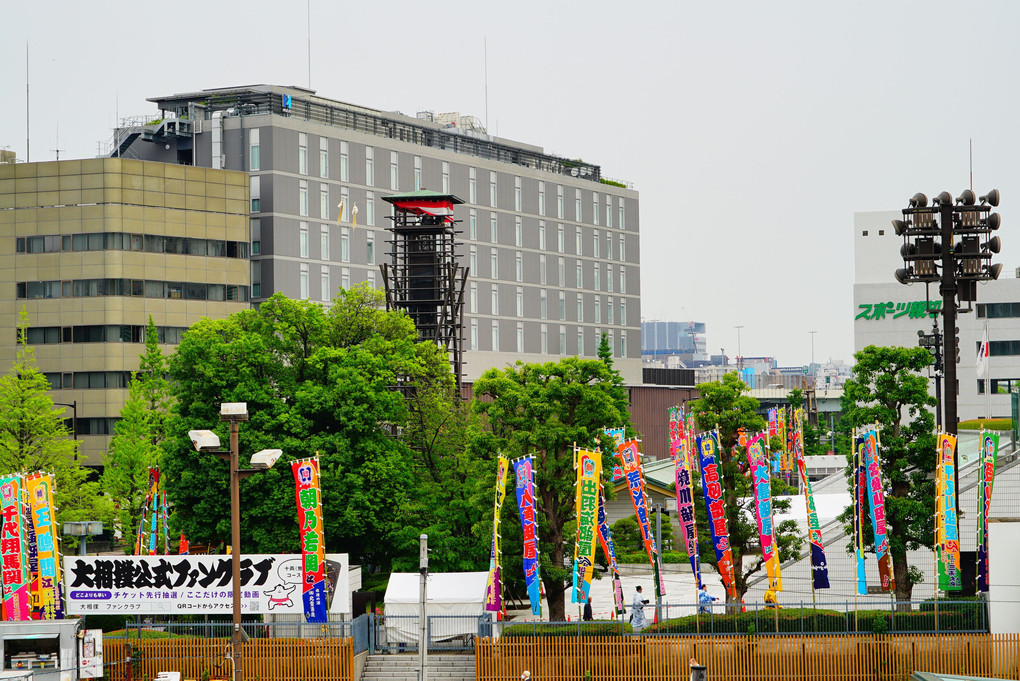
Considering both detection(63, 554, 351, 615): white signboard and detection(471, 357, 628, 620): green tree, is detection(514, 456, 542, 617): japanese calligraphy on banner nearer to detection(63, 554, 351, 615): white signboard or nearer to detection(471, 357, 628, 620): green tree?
detection(471, 357, 628, 620): green tree

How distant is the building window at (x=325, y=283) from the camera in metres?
95.4

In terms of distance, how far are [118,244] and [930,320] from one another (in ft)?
262

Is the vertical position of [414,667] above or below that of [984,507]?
below

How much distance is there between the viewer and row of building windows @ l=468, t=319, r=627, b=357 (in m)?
104

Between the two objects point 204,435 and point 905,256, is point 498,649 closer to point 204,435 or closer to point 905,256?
point 204,435

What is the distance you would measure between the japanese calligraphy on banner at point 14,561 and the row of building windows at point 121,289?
5000 centimetres

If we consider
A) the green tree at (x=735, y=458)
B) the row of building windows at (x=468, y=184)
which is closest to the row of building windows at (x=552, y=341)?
the row of building windows at (x=468, y=184)

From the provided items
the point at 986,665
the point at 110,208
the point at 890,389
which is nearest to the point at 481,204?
the point at 110,208

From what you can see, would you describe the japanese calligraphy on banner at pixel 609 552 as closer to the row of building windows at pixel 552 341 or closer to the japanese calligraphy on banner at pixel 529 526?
the japanese calligraphy on banner at pixel 529 526

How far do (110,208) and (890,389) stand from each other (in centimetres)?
5918

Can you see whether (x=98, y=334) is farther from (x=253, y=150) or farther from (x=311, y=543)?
(x=311, y=543)

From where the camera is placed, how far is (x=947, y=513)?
34.8 meters

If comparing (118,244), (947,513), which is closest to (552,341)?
(118,244)

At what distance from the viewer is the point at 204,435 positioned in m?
25.6
